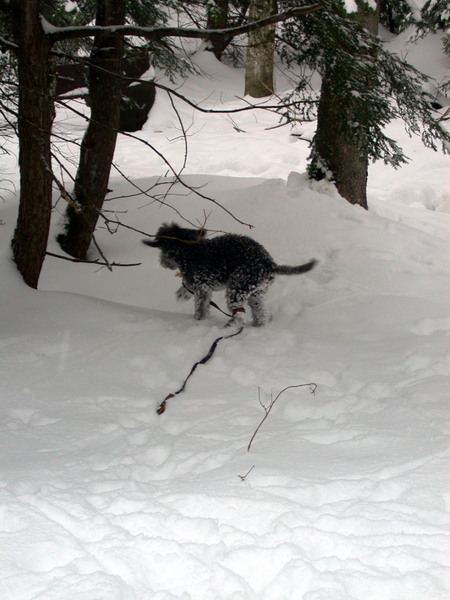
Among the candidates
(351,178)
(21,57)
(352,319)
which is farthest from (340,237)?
(21,57)

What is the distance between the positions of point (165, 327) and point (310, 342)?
1444 mm

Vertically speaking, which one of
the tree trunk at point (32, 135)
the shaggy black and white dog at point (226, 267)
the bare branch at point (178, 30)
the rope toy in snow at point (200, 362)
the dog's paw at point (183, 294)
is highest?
the bare branch at point (178, 30)

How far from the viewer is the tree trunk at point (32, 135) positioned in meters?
5.14

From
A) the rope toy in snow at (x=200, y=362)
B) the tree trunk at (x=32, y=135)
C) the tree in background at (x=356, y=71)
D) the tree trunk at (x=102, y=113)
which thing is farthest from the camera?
the tree trunk at (x=102, y=113)

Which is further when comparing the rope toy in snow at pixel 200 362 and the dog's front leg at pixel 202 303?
the dog's front leg at pixel 202 303

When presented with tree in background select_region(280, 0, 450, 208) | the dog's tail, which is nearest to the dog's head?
the dog's tail

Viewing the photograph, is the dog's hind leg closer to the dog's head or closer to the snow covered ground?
the snow covered ground

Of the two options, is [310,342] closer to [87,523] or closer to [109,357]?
[109,357]

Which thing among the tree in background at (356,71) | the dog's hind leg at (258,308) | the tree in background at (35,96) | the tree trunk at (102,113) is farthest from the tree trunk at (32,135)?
the tree in background at (356,71)

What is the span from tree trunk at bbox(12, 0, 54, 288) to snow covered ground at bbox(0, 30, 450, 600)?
0.32m

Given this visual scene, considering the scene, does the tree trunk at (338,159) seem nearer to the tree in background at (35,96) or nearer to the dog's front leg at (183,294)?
the dog's front leg at (183,294)

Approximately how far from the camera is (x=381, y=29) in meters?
21.7

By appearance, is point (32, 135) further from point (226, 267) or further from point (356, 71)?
point (356, 71)

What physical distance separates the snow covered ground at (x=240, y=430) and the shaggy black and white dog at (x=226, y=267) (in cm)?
31
